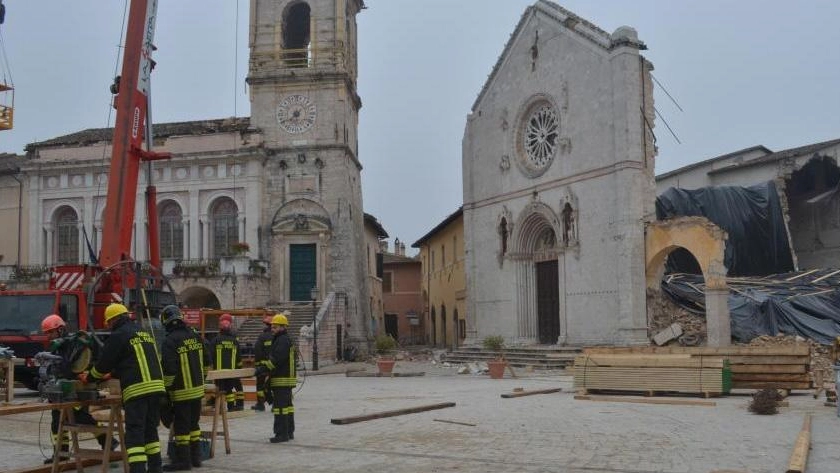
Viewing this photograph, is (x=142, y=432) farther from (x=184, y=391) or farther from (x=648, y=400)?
(x=648, y=400)

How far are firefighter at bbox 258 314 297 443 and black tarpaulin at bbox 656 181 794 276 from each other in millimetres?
23142

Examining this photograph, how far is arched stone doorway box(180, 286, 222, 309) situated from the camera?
1348 inches

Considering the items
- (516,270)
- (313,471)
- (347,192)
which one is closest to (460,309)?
(347,192)

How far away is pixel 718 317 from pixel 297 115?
67.3 ft

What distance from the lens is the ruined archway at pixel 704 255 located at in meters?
22.6

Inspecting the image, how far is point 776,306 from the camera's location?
2375cm

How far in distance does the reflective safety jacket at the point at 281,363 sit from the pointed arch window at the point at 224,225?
2552 centimetres

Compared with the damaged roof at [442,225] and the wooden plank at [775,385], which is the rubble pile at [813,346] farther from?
the damaged roof at [442,225]

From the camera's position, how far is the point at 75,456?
27.5ft

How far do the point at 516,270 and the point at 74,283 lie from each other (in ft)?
54.6

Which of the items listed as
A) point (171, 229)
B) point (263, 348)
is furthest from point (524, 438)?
point (171, 229)

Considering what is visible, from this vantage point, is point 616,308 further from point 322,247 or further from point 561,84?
point 322,247

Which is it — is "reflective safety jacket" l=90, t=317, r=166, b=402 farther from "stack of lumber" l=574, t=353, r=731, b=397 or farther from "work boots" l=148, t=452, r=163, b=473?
"stack of lumber" l=574, t=353, r=731, b=397

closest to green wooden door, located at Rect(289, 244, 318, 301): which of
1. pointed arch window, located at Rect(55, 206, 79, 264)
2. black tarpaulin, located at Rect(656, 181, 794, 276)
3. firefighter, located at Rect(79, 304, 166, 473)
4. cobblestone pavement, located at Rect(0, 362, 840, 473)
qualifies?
pointed arch window, located at Rect(55, 206, 79, 264)
